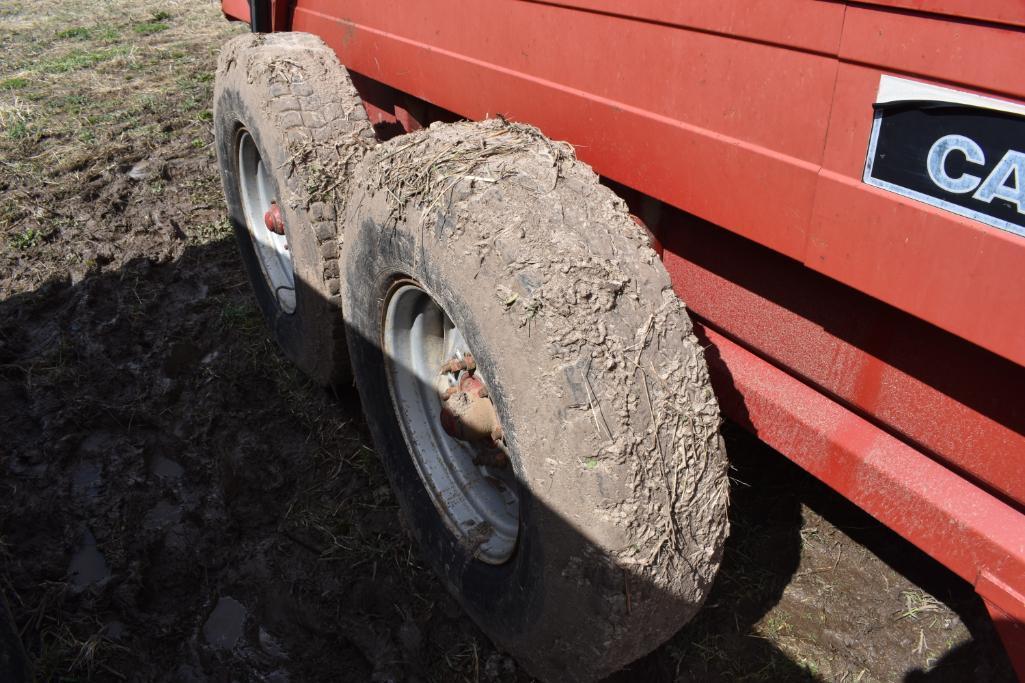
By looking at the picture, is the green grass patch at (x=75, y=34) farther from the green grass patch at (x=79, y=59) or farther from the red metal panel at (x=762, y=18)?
the red metal panel at (x=762, y=18)

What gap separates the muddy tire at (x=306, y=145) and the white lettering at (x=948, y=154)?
1838 mm

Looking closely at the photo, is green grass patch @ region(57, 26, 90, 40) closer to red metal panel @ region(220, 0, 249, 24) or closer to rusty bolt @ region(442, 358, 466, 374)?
red metal panel @ region(220, 0, 249, 24)

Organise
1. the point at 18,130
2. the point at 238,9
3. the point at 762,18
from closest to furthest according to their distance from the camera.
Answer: the point at 762,18 < the point at 238,9 < the point at 18,130

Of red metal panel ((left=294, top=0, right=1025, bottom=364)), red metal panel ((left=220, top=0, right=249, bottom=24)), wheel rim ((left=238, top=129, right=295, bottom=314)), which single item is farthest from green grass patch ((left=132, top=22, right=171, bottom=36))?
red metal panel ((left=294, top=0, right=1025, bottom=364))

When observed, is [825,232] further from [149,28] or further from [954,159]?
[149,28]

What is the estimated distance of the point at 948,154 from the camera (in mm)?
1310

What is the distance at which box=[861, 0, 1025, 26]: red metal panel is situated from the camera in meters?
1.17

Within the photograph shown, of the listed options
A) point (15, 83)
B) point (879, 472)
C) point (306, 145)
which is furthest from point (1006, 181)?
point (15, 83)

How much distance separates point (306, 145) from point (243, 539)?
134 cm

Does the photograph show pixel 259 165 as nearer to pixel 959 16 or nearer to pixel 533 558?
pixel 533 558

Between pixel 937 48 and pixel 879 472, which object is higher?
pixel 937 48

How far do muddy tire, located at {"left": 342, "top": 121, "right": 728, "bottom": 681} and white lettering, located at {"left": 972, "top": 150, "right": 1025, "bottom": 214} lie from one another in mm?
611

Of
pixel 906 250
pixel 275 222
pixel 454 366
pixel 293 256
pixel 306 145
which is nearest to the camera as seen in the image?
pixel 906 250

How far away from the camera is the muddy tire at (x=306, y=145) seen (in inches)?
106
